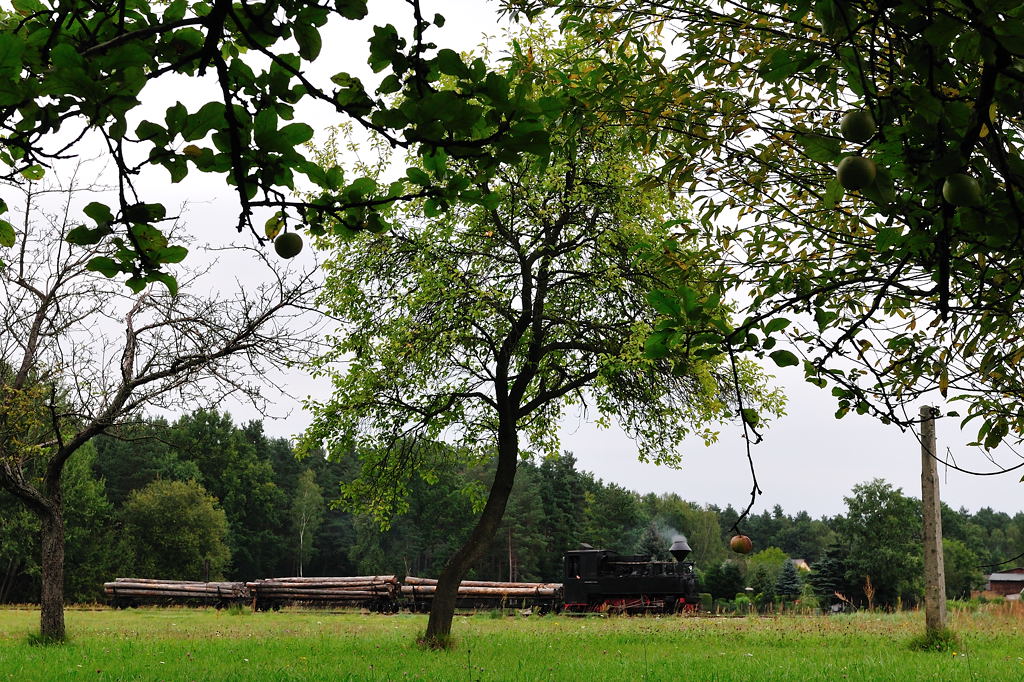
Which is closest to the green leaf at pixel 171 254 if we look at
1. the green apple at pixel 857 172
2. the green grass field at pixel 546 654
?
the green apple at pixel 857 172

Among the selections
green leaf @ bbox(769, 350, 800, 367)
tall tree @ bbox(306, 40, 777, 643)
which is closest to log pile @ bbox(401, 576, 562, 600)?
tall tree @ bbox(306, 40, 777, 643)

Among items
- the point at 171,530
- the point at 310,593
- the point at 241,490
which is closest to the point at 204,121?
the point at 310,593

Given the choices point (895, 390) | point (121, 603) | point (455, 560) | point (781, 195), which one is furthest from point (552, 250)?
point (121, 603)

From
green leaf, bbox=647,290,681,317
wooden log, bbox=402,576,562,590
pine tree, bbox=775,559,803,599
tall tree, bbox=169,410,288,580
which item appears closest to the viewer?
green leaf, bbox=647,290,681,317

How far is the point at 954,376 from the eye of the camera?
405 cm

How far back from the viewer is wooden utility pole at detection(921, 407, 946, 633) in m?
11.5

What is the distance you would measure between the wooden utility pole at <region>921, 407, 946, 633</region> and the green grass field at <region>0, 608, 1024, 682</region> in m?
0.63

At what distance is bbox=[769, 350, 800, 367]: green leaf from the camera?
279cm

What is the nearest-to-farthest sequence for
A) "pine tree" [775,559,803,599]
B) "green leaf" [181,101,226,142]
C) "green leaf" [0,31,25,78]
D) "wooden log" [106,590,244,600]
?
"green leaf" [0,31,25,78] → "green leaf" [181,101,226,142] → "wooden log" [106,590,244,600] → "pine tree" [775,559,803,599]

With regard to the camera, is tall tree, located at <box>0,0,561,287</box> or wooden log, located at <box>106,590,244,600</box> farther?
wooden log, located at <box>106,590,244,600</box>

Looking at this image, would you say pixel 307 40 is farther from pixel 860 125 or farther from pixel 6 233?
pixel 860 125

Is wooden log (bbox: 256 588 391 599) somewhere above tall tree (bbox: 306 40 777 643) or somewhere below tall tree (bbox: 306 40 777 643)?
below

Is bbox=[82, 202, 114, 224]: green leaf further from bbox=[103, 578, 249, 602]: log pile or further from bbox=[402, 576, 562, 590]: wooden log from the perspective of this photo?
bbox=[103, 578, 249, 602]: log pile

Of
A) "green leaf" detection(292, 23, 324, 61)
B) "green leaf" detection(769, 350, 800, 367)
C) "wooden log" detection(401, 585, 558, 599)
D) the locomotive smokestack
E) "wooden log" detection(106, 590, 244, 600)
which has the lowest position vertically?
"wooden log" detection(106, 590, 244, 600)
